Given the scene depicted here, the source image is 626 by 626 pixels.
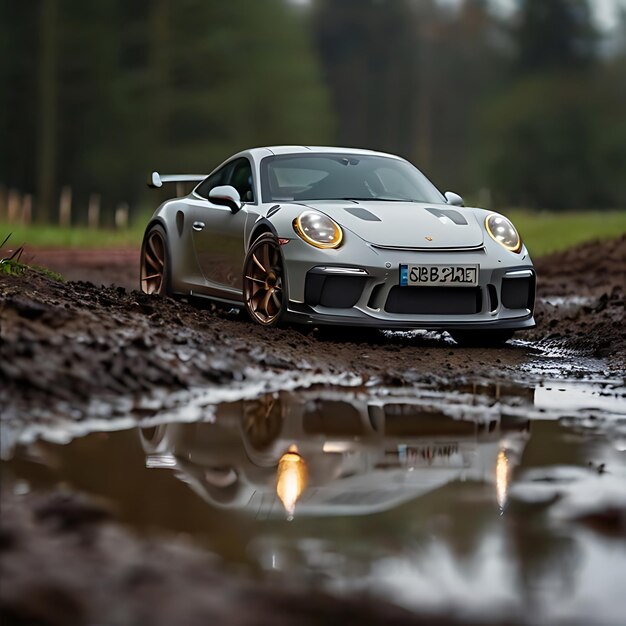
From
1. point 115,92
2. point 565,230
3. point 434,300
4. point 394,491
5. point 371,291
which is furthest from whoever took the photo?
point 115,92

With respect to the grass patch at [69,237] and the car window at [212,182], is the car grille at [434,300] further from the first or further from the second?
the grass patch at [69,237]

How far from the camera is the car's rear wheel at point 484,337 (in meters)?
10.1

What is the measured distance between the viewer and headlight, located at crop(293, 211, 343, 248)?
9.47 metres

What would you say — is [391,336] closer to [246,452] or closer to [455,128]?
[246,452]

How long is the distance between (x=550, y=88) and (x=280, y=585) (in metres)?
56.0

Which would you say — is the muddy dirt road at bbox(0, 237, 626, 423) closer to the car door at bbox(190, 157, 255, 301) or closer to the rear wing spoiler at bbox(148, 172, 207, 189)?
the car door at bbox(190, 157, 255, 301)

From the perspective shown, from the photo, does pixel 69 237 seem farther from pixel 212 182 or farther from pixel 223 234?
pixel 223 234

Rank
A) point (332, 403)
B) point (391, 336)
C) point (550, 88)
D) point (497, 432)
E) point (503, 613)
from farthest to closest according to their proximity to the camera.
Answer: point (550, 88) → point (391, 336) → point (332, 403) → point (497, 432) → point (503, 613)

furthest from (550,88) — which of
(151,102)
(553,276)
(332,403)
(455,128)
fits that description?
(332,403)

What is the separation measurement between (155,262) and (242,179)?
1.42 m

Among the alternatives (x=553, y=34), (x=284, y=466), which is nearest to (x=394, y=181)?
(x=284, y=466)

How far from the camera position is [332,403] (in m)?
6.82

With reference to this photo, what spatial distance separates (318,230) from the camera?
31.2 ft

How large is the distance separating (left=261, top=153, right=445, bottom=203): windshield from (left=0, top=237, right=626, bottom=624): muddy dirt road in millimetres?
1483
